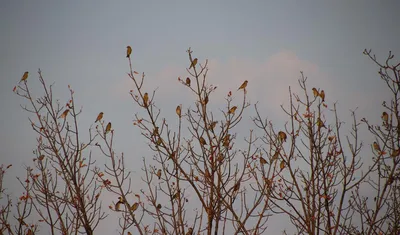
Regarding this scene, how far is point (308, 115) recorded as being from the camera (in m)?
4.28

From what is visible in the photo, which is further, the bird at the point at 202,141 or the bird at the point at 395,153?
the bird at the point at 202,141

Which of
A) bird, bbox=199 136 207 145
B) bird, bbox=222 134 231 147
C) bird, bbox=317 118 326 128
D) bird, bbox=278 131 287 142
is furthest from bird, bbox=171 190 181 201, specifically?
bird, bbox=317 118 326 128

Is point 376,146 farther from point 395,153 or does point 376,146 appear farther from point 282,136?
point 282,136

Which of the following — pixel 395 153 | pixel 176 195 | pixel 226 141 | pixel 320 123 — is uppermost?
pixel 320 123

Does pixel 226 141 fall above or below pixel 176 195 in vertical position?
above

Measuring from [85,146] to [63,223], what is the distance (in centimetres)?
119

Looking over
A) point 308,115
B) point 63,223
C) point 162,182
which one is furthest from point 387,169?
point 63,223

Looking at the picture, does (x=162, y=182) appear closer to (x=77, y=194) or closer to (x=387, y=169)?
(x=77, y=194)

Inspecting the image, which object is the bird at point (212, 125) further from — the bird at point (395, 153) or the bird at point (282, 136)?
the bird at point (395, 153)

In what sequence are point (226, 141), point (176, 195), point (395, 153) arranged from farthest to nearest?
point (176, 195) < point (226, 141) < point (395, 153)

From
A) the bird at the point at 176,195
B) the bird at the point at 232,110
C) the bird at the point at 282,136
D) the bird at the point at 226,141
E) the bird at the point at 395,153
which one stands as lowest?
the bird at the point at 176,195

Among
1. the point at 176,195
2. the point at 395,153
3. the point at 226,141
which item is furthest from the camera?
the point at 176,195

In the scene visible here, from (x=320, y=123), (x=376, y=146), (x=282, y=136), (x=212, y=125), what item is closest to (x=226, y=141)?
(x=212, y=125)

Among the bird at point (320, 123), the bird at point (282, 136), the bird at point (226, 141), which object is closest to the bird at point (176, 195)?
the bird at point (226, 141)
